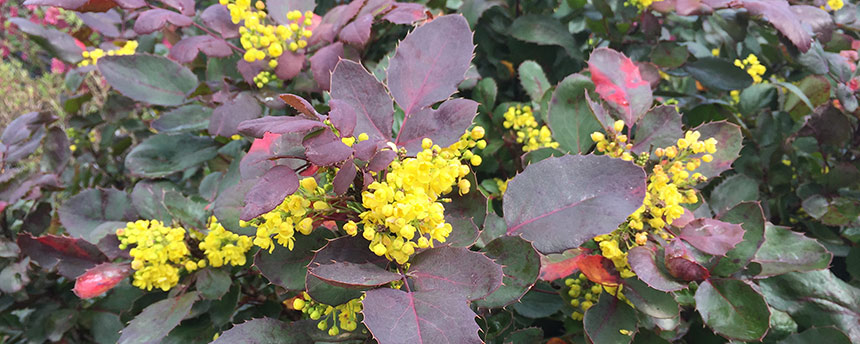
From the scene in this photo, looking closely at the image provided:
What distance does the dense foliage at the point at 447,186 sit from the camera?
675 millimetres

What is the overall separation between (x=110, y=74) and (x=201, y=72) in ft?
1.19

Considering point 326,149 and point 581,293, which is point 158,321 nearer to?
point 326,149

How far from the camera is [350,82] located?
780 mm

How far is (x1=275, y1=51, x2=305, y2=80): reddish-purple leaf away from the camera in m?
1.05

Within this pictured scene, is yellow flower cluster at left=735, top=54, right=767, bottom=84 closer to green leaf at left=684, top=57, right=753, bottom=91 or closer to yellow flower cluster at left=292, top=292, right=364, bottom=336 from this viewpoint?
green leaf at left=684, top=57, right=753, bottom=91

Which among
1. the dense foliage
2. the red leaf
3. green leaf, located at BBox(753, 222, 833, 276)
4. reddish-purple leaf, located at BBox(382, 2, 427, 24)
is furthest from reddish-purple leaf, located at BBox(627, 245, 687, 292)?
the red leaf

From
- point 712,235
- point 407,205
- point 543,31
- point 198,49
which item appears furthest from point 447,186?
point 543,31

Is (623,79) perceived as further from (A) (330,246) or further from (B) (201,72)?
(B) (201,72)

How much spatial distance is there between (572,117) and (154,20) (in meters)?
0.90

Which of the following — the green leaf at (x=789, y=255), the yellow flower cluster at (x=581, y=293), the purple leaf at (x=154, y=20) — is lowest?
the yellow flower cluster at (x=581, y=293)

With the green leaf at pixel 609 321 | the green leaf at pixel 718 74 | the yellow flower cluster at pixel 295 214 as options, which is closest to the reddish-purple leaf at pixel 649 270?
the green leaf at pixel 609 321

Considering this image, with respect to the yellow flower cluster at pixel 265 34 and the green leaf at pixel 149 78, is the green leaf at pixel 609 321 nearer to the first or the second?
the yellow flower cluster at pixel 265 34

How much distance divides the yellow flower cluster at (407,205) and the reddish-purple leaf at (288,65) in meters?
0.47

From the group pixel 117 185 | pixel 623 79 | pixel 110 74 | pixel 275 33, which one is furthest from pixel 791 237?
pixel 117 185
